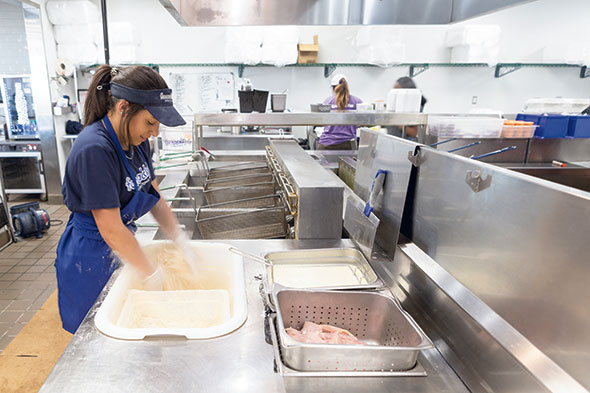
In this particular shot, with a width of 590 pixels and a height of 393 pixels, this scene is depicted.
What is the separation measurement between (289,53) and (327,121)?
426 cm

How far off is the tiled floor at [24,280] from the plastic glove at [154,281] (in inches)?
72.9

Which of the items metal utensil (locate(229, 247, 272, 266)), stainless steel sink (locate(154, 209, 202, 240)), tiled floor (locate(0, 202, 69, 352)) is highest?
metal utensil (locate(229, 247, 272, 266))

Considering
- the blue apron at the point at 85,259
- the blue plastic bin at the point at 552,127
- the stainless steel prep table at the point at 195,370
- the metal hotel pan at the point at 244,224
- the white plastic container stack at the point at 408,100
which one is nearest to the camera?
the stainless steel prep table at the point at 195,370

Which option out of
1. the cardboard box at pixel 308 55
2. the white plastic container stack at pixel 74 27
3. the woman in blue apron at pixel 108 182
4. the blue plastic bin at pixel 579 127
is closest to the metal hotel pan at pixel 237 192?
the woman in blue apron at pixel 108 182

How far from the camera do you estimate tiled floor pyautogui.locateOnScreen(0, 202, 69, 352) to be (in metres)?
2.82

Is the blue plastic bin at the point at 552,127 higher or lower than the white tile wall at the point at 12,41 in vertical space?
lower

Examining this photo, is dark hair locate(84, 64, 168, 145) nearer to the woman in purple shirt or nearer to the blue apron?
the blue apron

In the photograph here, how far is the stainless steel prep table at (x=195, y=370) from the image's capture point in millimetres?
915

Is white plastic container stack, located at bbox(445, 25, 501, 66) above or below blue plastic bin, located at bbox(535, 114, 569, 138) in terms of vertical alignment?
above

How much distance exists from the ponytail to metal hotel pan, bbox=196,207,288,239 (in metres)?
0.84

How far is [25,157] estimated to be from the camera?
5.50 metres

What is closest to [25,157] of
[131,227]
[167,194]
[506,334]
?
[167,194]

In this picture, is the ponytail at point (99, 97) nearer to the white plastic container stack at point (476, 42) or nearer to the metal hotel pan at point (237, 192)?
the metal hotel pan at point (237, 192)

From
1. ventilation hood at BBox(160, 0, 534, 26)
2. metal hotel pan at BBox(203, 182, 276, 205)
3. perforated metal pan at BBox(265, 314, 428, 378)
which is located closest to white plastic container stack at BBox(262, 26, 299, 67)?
metal hotel pan at BBox(203, 182, 276, 205)
